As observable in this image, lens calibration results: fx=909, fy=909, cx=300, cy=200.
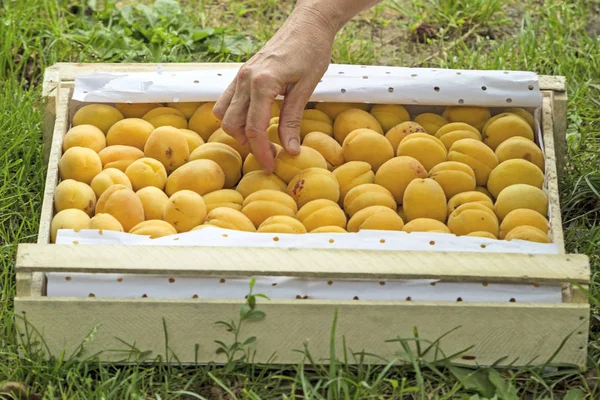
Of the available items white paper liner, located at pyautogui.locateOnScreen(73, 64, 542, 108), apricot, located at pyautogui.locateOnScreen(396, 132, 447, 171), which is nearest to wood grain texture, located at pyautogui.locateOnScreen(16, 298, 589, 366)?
apricot, located at pyautogui.locateOnScreen(396, 132, 447, 171)

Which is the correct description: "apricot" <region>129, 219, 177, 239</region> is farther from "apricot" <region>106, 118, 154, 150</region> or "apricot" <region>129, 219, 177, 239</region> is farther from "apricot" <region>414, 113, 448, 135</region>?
"apricot" <region>414, 113, 448, 135</region>

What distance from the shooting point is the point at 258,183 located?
2.38 metres

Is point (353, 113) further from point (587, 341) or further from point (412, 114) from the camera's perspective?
point (587, 341)

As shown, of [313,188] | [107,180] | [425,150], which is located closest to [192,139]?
[107,180]

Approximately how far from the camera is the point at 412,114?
2686mm

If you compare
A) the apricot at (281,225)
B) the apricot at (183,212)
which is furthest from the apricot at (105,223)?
the apricot at (281,225)

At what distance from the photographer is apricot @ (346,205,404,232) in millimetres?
2227

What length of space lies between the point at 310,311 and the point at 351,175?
54 centimetres

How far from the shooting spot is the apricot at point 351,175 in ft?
7.89

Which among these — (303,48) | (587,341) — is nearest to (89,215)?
(303,48)

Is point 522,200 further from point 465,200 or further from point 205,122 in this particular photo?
point 205,122

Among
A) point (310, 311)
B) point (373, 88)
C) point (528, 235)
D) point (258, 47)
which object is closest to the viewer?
point (310, 311)

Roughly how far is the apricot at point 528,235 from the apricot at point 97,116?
1144 millimetres

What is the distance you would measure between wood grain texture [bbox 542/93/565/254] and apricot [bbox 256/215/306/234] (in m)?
0.61
